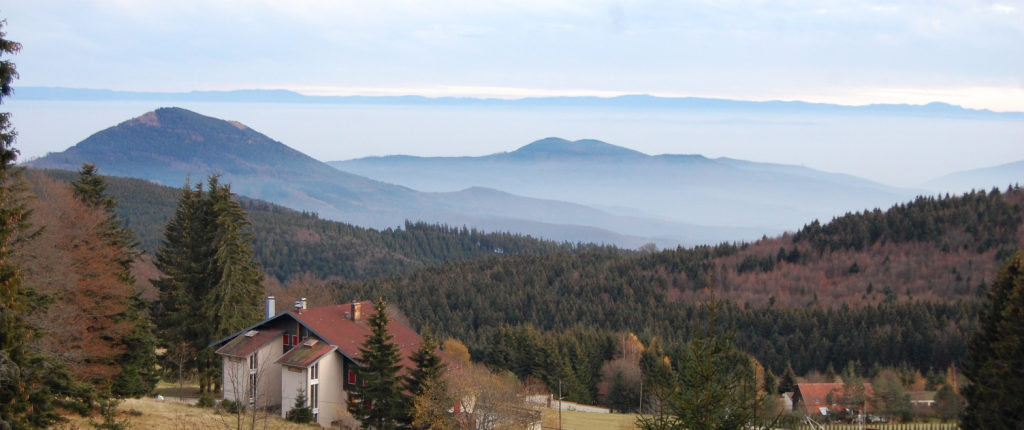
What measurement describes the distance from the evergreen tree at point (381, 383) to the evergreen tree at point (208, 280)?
11517mm

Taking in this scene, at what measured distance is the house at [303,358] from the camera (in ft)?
148

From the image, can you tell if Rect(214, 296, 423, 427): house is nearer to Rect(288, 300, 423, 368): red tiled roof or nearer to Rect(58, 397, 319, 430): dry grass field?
Rect(288, 300, 423, 368): red tiled roof

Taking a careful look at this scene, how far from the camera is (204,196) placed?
162 feet

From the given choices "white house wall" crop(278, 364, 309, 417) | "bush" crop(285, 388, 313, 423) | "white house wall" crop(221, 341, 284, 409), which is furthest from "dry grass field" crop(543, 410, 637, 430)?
"white house wall" crop(221, 341, 284, 409)

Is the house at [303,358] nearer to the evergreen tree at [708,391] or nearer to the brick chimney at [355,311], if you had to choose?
the brick chimney at [355,311]

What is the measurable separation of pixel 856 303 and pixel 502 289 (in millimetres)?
50073

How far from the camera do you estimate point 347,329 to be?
49500 mm

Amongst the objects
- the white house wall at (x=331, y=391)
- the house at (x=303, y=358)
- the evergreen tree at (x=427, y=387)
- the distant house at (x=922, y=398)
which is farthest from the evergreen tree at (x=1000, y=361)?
the white house wall at (x=331, y=391)

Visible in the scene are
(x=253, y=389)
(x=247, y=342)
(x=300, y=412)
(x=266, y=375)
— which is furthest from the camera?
(x=266, y=375)

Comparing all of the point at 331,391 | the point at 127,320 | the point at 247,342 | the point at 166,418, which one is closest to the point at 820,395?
the point at 331,391

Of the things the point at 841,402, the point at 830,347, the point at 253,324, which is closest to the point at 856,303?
the point at 830,347

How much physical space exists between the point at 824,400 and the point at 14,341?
5443 cm

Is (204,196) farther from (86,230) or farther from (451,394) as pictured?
(451,394)

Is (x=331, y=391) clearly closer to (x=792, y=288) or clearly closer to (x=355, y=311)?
(x=355, y=311)
